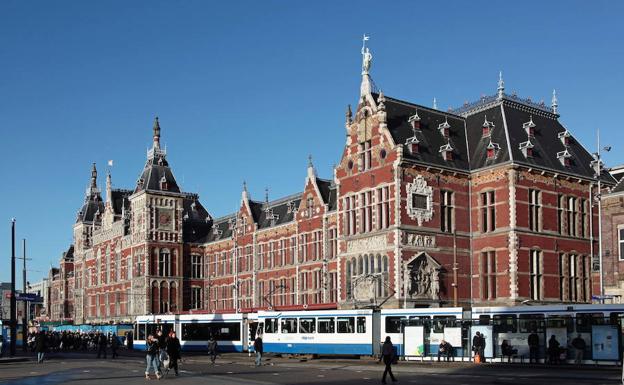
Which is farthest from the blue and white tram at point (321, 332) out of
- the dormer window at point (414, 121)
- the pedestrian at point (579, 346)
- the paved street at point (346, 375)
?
the dormer window at point (414, 121)

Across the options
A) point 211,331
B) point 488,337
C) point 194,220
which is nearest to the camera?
point 488,337

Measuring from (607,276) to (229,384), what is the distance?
28.1 meters

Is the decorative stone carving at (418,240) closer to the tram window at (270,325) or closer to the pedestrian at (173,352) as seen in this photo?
the tram window at (270,325)

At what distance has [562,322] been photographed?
38344 mm

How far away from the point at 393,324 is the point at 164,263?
167ft

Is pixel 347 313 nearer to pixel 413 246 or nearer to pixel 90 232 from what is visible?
pixel 413 246

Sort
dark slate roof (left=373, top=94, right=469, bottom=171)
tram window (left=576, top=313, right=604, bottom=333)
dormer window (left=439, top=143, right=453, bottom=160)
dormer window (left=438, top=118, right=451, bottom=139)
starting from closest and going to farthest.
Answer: tram window (left=576, top=313, right=604, bottom=333) < dark slate roof (left=373, top=94, right=469, bottom=171) < dormer window (left=439, top=143, right=453, bottom=160) < dormer window (left=438, top=118, right=451, bottom=139)

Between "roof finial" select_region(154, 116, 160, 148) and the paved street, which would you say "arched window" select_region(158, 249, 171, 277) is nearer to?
"roof finial" select_region(154, 116, 160, 148)

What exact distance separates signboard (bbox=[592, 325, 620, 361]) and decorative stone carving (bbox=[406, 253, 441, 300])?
16.1 metres

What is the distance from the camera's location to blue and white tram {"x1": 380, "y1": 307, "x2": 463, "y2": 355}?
42438mm

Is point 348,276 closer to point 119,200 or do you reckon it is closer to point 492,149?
point 492,149

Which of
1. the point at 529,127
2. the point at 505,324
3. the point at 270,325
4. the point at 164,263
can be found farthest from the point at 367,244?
the point at 164,263

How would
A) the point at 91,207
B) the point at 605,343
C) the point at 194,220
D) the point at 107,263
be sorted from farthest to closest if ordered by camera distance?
the point at 91,207
the point at 107,263
the point at 194,220
the point at 605,343

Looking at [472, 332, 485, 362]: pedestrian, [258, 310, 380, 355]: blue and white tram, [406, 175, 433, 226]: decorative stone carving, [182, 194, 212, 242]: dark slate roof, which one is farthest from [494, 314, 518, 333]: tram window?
[182, 194, 212, 242]: dark slate roof
